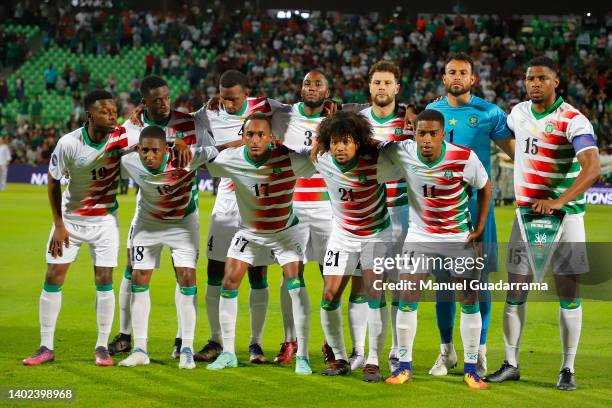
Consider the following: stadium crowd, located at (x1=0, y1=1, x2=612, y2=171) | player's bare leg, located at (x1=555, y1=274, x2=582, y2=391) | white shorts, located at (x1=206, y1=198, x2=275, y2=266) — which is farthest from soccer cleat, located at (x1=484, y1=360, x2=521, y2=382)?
stadium crowd, located at (x1=0, y1=1, x2=612, y2=171)

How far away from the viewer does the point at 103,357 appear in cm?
776

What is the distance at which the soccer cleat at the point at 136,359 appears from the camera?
25.3ft

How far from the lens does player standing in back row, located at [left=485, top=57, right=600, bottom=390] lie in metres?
7.21

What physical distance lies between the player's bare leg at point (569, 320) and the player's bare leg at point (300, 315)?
192 cm

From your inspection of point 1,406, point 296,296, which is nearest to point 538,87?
point 296,296

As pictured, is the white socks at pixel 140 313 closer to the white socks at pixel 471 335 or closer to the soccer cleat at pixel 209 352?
the soccer cleat at pixel 209 352

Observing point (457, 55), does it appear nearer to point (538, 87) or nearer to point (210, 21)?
point (538, 87)

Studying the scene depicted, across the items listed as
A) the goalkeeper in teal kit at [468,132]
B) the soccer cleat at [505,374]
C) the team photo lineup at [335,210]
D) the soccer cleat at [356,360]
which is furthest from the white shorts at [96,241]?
the soccer cleat at [505,374]

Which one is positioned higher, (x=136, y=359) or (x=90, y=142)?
(x=90, y=142)

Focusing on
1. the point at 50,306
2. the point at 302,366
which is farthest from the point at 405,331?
the point at 50,306

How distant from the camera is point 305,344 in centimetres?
761

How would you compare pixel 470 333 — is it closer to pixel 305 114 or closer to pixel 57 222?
pixel 305 114

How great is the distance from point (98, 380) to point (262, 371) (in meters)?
1.28

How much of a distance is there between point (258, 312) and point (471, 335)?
1.95m
